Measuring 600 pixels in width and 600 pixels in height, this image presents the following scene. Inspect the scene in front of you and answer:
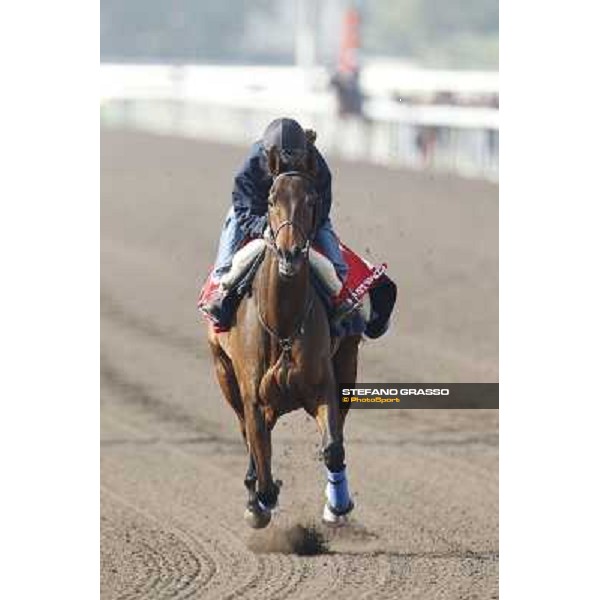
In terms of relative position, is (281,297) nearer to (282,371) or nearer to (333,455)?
(282,371)

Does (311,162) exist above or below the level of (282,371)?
above

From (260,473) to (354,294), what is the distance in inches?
33.3

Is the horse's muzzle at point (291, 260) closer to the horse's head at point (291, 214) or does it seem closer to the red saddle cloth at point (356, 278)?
the horse's head at point (291, 214)

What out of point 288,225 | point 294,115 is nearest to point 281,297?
point 288,225

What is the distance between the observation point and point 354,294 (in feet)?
26.7

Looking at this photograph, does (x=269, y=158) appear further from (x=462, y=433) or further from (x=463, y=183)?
(x=463, y=183)

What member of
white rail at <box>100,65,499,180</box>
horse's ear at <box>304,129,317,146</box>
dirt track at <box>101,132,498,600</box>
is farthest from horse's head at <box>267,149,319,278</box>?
white rail at <box>100,65,499,180</box>

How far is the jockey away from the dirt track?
565 millimetres

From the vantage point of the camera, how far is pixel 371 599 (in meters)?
9.47

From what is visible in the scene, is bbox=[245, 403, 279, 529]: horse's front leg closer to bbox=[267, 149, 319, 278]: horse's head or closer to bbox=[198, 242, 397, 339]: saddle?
bbox=[198, 242, 397, 339]: saddle

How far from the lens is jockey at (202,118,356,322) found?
24.9ft
